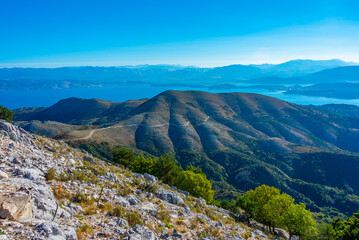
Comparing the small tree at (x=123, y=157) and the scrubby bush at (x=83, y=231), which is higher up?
the scrubby bush at (x=83, y=231)

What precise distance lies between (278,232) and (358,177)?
132 m

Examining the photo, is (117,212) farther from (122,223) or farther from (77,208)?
(77,208)

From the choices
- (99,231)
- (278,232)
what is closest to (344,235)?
(278,232)

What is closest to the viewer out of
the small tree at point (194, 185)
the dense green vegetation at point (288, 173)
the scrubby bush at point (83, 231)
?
the scrubby bush at point (83, 231)

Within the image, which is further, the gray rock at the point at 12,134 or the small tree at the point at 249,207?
the small tree at the point at 249,207

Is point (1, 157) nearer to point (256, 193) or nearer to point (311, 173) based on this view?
point (256, 193)

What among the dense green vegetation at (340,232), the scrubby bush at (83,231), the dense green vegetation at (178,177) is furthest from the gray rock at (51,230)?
the dense green vegetation at (178,177)

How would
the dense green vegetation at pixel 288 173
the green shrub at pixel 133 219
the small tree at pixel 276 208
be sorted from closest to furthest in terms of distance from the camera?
the green shrub at pixel 133 219, the small tree at pixel 276 208, the dense green vegetation at pixel 288 173

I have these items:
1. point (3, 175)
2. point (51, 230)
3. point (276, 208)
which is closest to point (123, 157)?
point (276, 208)

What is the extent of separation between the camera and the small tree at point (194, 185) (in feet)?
133

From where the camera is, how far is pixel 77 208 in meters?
13.2

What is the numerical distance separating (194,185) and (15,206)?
34.7m

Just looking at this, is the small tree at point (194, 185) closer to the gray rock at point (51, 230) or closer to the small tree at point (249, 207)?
the small tree at point (249, 207)

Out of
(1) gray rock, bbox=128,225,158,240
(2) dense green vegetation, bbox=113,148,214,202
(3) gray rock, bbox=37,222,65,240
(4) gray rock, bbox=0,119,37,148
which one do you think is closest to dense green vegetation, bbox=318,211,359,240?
(2) dense green vegetation, bbox=113,148,214,202
